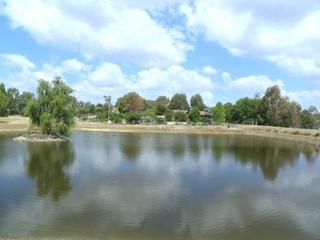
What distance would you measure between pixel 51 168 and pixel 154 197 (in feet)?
51.6

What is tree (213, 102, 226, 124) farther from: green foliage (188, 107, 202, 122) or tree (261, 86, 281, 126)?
tree (261, 86, 281, 126)

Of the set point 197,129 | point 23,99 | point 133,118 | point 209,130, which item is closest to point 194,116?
point 133,118

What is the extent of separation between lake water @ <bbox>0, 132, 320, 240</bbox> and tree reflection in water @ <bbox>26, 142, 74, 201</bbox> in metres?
0.09

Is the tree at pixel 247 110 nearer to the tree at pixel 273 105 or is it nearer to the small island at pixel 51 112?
the tree at pixel 273 105

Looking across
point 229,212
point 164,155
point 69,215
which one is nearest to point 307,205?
point 229,212

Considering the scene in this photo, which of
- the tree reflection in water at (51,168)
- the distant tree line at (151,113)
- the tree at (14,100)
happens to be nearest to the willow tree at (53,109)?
the distant tree line at (151,113)

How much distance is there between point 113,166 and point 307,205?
2018 centimetres

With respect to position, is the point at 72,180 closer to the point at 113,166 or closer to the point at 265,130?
the point at 113,166

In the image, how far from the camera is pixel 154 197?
26.4 meters

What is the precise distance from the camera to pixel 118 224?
20.2 meters

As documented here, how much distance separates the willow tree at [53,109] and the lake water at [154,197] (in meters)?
18.8

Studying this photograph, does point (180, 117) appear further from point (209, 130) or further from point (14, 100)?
point (14, 100)

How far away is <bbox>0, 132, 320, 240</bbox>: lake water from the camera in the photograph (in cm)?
1972

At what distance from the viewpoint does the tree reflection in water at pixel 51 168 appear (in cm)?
2845
